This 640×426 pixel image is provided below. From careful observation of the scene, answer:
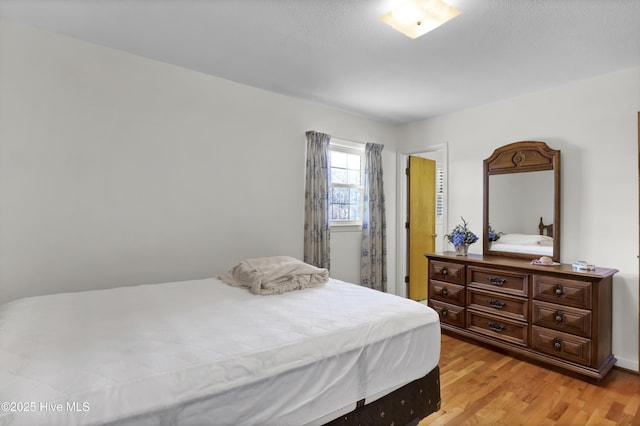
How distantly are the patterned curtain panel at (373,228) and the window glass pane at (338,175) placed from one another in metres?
0.28

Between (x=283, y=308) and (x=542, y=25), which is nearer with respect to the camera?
(x=283, y=308)

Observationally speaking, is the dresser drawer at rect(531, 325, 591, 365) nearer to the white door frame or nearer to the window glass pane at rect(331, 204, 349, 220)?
the white door frame

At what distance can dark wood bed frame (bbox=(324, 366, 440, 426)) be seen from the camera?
1486mm

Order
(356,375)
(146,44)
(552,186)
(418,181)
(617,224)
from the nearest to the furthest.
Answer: (356,375) < (146,44) < (617,224) < (552,186) < (418,181)

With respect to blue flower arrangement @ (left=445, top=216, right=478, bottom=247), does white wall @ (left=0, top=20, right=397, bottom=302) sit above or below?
above

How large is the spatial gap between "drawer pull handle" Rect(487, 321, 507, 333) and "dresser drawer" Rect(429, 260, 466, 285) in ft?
1.44

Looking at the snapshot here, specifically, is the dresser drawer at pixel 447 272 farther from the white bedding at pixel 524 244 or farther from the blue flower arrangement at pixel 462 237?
the white bedding at pixel 524 244

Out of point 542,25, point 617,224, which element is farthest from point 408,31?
point 617,224

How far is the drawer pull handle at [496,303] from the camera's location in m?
3.02

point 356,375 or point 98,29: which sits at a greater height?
point 98,29

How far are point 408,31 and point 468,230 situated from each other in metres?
2.49

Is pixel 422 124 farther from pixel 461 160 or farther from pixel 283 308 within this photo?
pixel 283 308

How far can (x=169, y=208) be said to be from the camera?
2.78 meters

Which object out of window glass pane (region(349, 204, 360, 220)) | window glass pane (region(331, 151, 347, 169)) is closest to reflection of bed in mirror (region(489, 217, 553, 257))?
window glass pane (region(349, 204, 360, 220))
